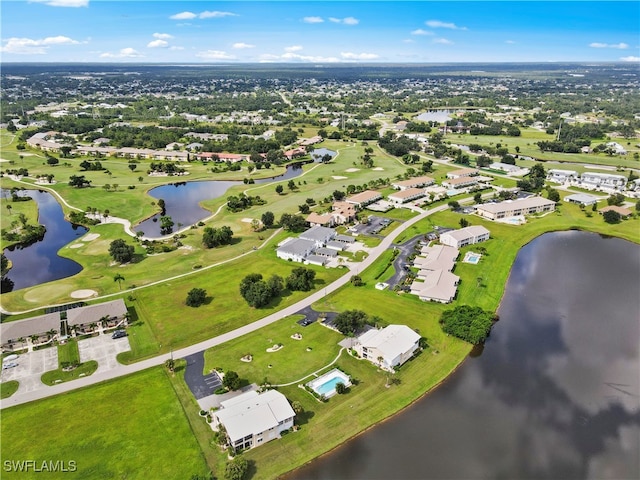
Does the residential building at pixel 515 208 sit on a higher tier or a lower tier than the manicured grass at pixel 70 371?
higher

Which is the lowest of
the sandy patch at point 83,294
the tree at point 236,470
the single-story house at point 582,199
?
the sandy patch at point 83,294

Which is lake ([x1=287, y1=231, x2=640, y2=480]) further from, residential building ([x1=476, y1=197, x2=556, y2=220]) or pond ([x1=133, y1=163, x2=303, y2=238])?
pond ([x1=133, y1=163, x2=303, y2=238])

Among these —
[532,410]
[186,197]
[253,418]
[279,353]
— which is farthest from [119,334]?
[186,197]

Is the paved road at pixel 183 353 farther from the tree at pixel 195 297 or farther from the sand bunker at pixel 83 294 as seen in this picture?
the sand bunker at pixel 83 294

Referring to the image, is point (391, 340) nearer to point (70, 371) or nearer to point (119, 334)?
point (119, 334)

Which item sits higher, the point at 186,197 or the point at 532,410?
the point at 532,410

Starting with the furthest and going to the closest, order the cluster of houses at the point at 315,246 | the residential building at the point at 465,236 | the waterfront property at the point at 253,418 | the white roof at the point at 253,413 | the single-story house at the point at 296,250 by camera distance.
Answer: the residential building at the point at 465,236, the single-story house at the point at 296,250, the cluster of houses at the point at 315,246, the white roof at the point at 253,413, the waterfront property at the point at 253,418

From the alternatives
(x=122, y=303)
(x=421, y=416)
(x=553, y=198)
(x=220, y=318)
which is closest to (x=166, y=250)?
(x=122, y=303)

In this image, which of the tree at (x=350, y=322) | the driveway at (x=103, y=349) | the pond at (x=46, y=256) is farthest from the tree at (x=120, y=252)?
the tree at (x=350, y=322)
